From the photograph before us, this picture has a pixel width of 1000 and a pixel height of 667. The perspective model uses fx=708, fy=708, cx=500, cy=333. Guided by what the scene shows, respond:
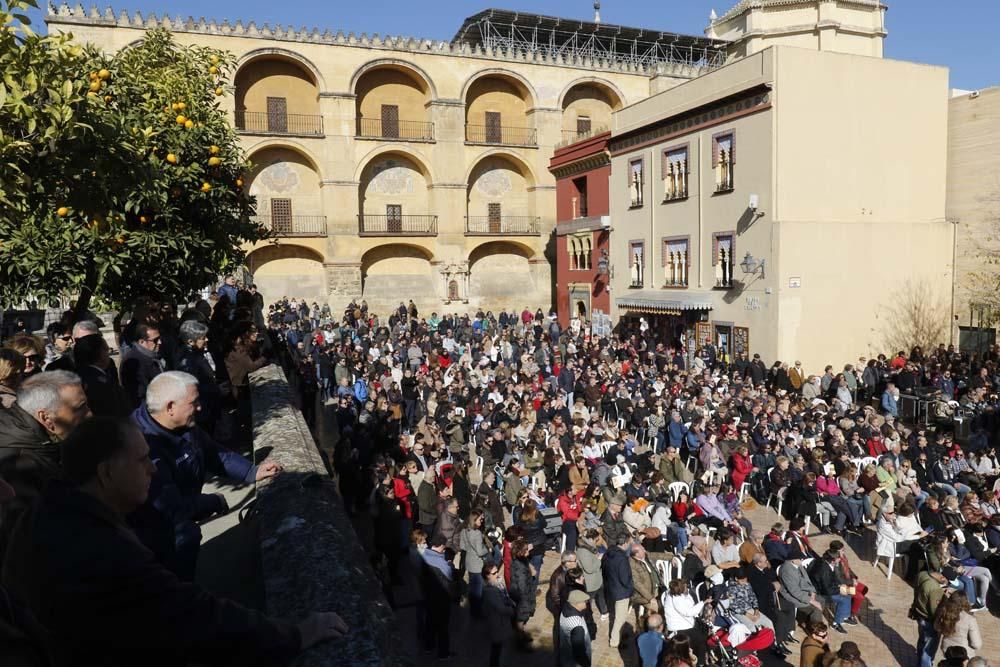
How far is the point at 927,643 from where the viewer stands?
774 cm

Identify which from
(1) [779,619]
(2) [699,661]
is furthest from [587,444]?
(2) [699,661]

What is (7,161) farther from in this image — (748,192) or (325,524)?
(748,192)

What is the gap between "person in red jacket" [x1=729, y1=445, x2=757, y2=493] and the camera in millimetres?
12570

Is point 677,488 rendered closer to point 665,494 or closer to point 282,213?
point 665,494

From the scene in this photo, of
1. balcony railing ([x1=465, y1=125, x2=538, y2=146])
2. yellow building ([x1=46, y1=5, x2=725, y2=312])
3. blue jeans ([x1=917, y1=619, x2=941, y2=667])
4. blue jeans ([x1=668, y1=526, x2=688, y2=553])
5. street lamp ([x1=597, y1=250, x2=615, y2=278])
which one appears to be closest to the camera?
blue jeans ([x1=917, y1=619, x2=941, y2=667])

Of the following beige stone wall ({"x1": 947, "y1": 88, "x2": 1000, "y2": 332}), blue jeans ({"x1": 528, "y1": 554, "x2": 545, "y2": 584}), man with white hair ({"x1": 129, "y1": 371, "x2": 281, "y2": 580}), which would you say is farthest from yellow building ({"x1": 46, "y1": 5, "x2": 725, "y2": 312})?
man with white hair ({"x1": 129, "y1": 371, "x2": 281, "y2": 580})

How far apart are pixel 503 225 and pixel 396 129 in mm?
7390

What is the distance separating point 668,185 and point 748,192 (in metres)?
3.91

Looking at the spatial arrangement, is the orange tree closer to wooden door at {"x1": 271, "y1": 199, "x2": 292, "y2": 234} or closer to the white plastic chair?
the white plastic chair

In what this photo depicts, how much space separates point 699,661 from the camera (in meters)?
7.06

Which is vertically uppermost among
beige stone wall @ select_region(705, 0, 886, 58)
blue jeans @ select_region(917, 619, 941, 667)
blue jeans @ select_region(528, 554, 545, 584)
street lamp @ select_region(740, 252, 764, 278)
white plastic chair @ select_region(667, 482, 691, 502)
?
beige stone wall @ select_region(705, 0, 886, 58)

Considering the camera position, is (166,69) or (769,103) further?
(769,103)

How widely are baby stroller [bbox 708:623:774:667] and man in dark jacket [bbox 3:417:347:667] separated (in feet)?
21.4


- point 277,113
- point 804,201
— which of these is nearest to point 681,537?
point 804,201
